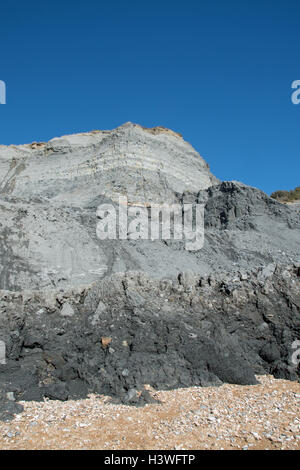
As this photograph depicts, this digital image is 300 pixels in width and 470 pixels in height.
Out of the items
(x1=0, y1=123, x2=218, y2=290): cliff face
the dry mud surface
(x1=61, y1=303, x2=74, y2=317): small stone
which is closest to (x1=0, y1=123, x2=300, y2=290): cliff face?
(x1=0, y1=123, x2=218, y2=290): cliff face

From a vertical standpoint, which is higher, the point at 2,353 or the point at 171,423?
the point at 2,353

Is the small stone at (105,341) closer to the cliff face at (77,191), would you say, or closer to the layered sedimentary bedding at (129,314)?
the layered sedimentary bedding at (129,314)

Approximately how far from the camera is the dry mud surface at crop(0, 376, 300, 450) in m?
4.02

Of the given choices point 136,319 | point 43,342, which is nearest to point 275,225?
point 136,319

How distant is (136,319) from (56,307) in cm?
157

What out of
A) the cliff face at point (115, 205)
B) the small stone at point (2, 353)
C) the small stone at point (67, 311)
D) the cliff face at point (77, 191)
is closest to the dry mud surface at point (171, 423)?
the small stone at point (2, 353)

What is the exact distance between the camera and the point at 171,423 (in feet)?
14.6

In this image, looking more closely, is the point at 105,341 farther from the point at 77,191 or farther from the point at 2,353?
the point at 77,191

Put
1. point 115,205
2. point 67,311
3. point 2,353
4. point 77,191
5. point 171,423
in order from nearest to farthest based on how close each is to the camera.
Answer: point 171,423, point 2,353, point 67,311, point 115,205, point 77,191

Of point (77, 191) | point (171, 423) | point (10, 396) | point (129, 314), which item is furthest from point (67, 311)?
point (77, 191)

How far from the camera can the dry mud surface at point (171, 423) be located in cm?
402

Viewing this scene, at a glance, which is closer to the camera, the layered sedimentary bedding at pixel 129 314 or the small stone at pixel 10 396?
the small stone at pixel 10 396

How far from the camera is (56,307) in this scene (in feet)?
21.4

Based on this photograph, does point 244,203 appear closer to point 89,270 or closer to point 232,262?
point 232,262
